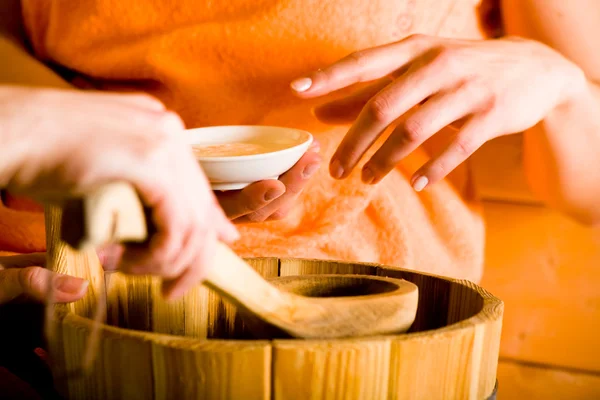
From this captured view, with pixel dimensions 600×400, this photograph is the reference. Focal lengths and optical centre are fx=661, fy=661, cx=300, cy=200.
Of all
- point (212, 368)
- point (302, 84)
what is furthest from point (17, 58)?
point (212, 368)

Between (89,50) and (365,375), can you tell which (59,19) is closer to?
(89,50)

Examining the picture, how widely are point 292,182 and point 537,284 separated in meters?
0.66

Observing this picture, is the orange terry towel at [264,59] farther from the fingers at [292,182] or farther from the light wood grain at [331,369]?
the light wood grain at [331,369]

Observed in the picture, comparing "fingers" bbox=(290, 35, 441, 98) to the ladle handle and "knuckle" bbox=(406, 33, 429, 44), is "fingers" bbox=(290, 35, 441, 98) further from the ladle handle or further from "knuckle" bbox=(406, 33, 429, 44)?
the ladle handle

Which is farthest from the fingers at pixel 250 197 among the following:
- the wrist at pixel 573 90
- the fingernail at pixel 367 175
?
the wrist at pixel 573 90

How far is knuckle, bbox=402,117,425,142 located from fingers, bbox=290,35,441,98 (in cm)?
7

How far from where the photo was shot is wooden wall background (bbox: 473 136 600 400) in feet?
3.82

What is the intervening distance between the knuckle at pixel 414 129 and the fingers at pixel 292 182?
0.10m

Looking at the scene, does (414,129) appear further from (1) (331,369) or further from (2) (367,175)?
(1) (331,369)

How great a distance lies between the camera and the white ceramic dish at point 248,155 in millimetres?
616

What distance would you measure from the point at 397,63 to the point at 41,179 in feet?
1.56

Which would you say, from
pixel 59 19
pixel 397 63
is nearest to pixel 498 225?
pixel 397 63

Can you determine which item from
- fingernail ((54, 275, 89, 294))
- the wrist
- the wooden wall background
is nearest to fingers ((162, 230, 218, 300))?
fingernail ((54, 275, 89, 294))

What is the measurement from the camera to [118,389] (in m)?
0.42
